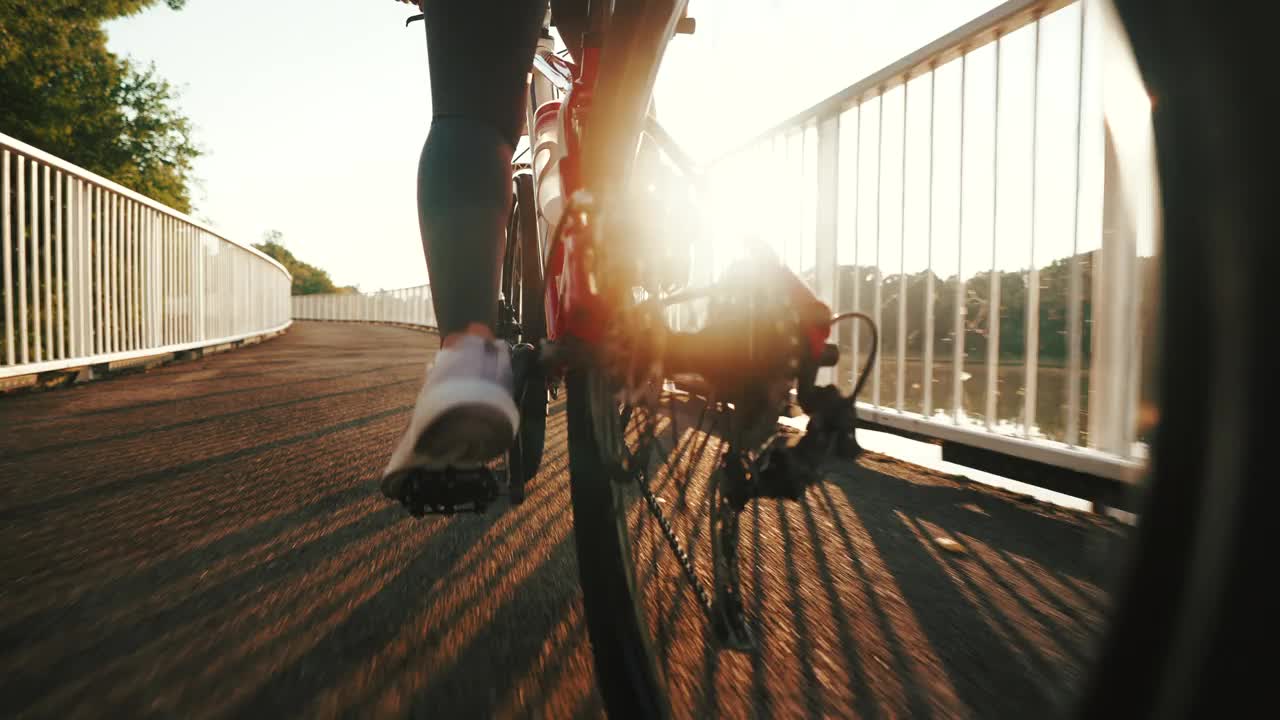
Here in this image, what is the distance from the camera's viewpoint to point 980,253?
234 centimetres

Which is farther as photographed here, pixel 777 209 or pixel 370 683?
pixel 777 209

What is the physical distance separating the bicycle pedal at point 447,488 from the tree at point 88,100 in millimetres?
17714

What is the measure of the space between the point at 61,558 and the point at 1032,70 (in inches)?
124

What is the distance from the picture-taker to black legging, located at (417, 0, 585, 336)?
2.99ft

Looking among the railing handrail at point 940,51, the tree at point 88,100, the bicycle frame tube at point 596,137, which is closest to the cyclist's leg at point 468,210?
the bicycle frame tube at point 596,137

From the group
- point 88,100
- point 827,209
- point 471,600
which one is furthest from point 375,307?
point 471,600

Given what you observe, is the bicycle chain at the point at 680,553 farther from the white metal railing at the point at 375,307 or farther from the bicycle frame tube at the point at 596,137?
the white metal railing at the point at 375,307

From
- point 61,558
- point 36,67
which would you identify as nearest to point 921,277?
point 61,558

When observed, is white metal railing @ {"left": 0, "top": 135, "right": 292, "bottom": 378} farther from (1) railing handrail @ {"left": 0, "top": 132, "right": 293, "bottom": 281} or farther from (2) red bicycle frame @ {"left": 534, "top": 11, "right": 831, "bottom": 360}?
(2) red bicycle frame @ {"left": 534, "top": 11, "right": 831, "bottom": 360}

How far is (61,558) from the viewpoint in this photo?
129 cm

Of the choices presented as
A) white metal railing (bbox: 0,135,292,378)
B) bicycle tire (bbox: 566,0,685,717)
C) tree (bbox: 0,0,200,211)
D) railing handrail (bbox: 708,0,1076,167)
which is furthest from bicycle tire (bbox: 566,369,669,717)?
tree (bbox: 0,0,200,211)

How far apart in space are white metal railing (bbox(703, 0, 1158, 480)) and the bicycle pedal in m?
0.80

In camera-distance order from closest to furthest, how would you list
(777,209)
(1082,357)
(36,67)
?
(1082,357) → (777,209) → (36,67)

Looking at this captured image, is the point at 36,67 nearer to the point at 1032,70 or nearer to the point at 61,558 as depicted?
the point at 61,558
